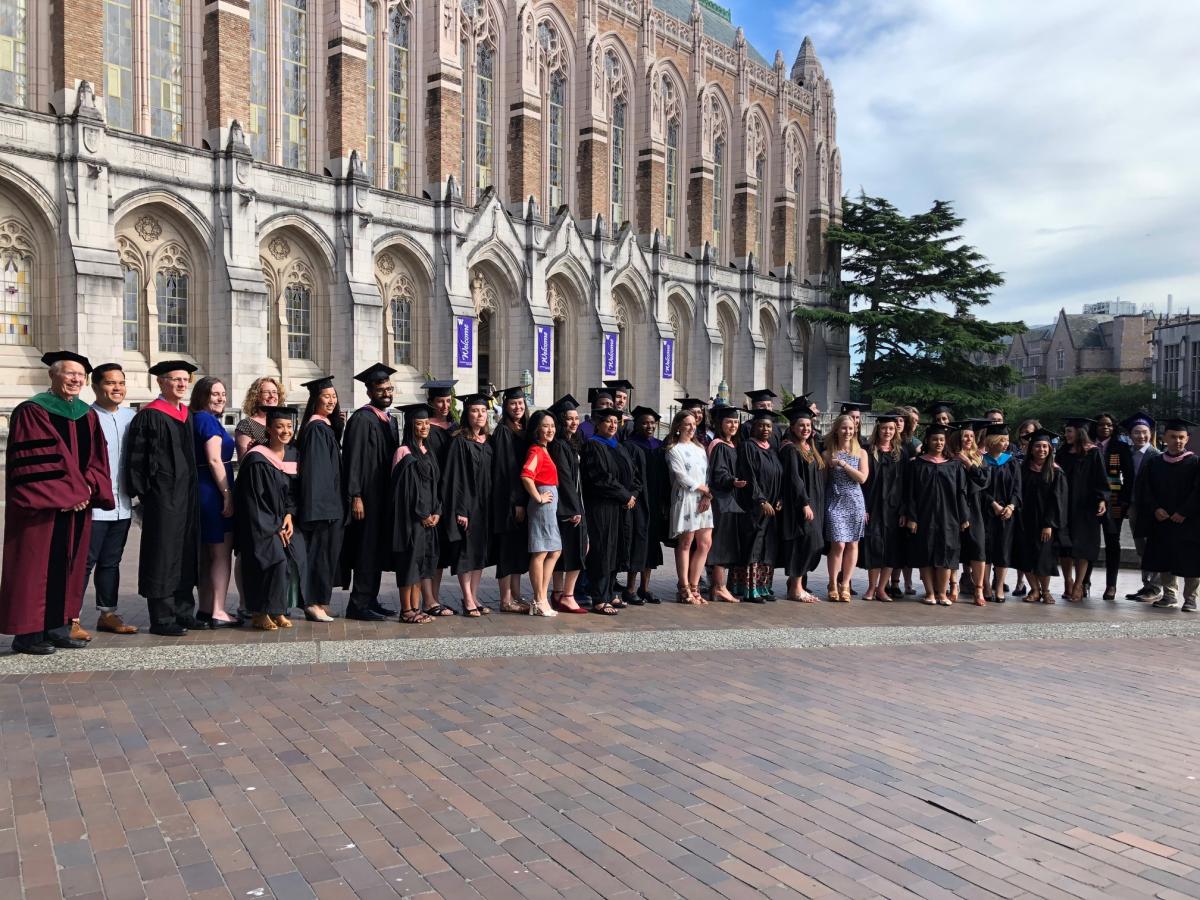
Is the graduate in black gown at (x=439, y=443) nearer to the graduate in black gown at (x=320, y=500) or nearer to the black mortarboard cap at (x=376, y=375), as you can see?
the black mortarboard cap at (x=376, y=375)

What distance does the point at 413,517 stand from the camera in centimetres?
793

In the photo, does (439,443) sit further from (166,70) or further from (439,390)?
(166,70)

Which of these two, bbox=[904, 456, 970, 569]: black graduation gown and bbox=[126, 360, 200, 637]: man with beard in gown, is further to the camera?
bbox=[904, 456, 970, 569]: black graduation gown

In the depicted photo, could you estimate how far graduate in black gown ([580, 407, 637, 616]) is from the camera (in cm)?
881

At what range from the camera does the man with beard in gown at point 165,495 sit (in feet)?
23.0

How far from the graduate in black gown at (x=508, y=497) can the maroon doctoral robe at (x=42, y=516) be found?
10.8ft

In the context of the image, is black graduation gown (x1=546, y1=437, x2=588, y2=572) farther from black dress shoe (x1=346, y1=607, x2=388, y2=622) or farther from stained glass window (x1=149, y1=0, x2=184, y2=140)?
stained glass window (x1=149, y1=0, x2=184, y2=140)

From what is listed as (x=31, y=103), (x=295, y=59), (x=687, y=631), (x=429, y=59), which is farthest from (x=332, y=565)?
(x=429, y=59)

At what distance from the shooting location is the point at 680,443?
30.9 feet

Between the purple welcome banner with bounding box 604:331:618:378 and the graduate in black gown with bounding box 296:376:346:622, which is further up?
the purple welcome banner with bounding box 604:331:618:378

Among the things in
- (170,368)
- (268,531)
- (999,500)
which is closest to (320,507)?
(268,531)

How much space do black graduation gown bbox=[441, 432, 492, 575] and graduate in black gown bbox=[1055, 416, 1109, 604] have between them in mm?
6606

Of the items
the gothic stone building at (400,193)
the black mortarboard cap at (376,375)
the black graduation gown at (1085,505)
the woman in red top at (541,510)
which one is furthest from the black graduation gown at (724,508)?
the gothic stone building at (400,193)

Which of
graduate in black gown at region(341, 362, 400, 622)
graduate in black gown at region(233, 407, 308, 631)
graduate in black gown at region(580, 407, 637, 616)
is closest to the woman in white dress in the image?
graduate in black gown at region(580, 407, 637, 616)
